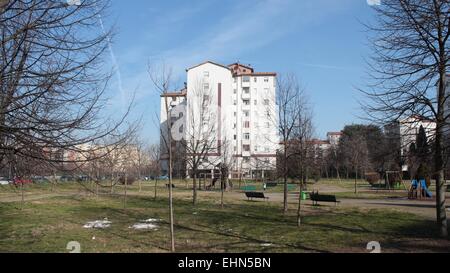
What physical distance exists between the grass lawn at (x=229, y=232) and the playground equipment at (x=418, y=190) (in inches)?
429

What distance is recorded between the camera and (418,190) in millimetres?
32062

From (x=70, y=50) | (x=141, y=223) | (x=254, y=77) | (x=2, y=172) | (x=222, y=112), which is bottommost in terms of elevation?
(x=141, y=223)

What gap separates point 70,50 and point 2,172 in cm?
410

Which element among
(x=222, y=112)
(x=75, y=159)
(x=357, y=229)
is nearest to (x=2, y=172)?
(x=75, y=159)

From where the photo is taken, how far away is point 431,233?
572 inches

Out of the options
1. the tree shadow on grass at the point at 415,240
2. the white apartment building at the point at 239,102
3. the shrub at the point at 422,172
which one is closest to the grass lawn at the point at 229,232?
the tree shadow on grass at the point at 415,240

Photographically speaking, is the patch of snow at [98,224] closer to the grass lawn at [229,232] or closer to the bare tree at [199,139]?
the grass lawn at [229,232]

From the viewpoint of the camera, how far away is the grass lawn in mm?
11992

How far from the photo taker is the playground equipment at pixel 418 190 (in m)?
31.3

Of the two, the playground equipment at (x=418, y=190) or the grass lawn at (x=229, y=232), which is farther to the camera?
the playground equipment at (x=418, y=190)

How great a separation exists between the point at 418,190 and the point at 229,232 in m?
22.3

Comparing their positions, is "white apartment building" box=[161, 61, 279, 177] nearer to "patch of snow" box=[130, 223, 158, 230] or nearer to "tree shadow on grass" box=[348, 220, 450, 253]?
"patch of snow" box=[130, 223, 158, 230]

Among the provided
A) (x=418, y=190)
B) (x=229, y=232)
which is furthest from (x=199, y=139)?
(x=418, y=190)
